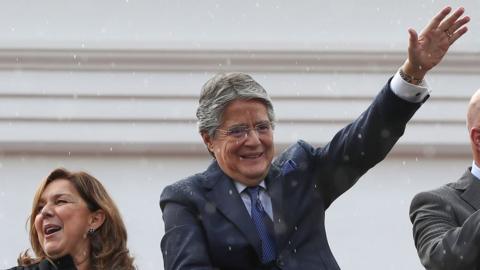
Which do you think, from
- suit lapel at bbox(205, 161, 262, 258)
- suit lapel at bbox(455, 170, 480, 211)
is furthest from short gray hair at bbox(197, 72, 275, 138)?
suit lapel at bbox(455, 170, 480, 211)

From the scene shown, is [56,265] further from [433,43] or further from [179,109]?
[179,109]

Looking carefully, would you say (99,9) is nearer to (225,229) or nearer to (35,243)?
(35,243)

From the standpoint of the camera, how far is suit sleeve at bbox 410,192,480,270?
3.69m

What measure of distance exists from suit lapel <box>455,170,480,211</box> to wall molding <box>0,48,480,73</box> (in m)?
2.38

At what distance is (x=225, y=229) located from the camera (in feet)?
12.0

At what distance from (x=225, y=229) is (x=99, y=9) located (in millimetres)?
3107

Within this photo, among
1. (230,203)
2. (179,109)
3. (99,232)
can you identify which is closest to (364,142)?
(230,203)

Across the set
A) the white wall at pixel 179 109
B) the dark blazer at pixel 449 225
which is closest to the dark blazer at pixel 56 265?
the dark blazer at pixel 449 225

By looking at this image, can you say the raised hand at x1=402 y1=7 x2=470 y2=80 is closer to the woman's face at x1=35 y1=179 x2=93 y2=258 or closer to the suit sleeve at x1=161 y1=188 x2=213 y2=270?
the suit sleeve at x1=161 y1=188 x2=213 y2=270

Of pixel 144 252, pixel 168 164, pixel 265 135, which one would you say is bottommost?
pixel 144 252

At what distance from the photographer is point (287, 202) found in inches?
147

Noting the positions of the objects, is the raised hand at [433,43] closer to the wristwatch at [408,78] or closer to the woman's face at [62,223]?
the wristwatch at [408,78]

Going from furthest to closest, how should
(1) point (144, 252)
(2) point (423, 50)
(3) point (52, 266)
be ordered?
(1) point (144, 252) < (3) point (52, 266) < (2) point (423, 50)

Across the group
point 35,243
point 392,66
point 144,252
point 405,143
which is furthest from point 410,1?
point 35,243
